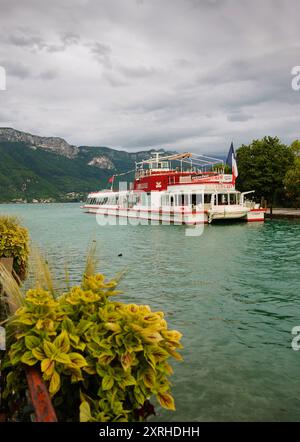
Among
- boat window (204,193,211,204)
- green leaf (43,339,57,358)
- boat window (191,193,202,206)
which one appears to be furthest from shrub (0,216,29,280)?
boat window (204,193,211,204)

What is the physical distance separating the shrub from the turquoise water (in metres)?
3.79

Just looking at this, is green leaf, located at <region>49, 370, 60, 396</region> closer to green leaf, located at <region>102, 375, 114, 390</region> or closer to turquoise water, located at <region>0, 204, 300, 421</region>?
green leaf, located at <region>102, 375, 114, 390</region>

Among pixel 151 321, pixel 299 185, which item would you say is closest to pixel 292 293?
pixel 151 321

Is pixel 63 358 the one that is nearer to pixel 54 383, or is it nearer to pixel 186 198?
pixel 54 383

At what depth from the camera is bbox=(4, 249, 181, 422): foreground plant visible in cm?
310

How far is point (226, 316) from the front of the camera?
1155cm

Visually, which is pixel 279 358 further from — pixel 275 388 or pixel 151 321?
pixel 151 321

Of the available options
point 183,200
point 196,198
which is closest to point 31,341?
point 196,198

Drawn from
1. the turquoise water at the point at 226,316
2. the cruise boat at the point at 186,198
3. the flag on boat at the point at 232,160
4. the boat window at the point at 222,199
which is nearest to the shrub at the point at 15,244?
the turquoise water at the point at 226,316

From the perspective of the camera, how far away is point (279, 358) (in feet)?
27.7

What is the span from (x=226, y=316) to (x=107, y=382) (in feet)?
29.4

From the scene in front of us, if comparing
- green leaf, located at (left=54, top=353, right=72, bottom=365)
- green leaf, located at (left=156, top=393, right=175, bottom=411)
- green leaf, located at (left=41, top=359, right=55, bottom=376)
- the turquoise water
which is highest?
green leaf, located at (left=54, top=353, right=72, bottom=365)

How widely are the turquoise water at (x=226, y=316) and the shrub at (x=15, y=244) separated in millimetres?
3790
